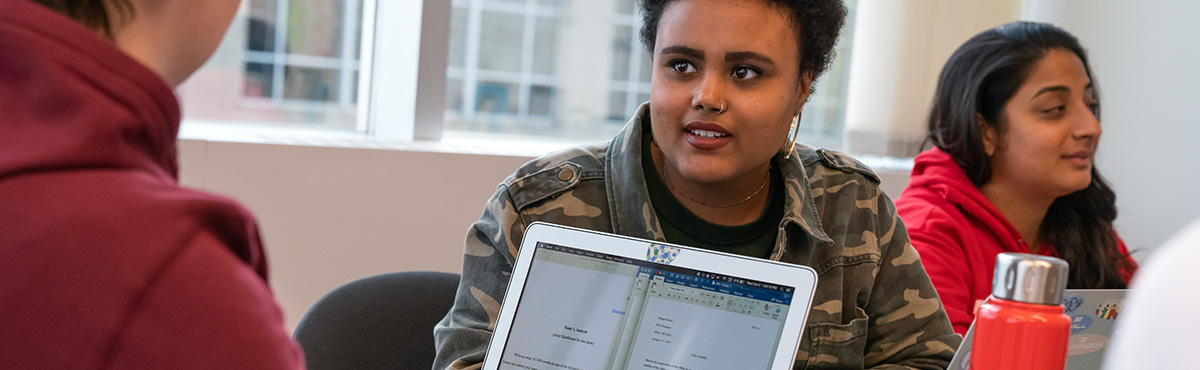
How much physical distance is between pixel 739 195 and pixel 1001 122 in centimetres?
77

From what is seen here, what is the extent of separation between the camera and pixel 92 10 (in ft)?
1.64

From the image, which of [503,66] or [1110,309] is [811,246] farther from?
[503,66]

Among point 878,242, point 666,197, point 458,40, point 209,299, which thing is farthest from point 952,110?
point 209,299

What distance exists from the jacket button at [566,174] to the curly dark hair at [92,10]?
0.76 meters

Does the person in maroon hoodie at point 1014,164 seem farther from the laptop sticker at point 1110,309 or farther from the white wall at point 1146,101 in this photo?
the white wall at point 1146,101

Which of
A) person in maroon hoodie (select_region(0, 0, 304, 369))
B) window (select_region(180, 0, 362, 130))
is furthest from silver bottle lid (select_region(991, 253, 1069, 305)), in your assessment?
window (select_region(180, 0, 362, 130))

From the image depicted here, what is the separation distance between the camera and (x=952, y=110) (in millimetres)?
1904

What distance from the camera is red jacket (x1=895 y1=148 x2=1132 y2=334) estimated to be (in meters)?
1.65

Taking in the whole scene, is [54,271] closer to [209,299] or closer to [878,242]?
[209,299]

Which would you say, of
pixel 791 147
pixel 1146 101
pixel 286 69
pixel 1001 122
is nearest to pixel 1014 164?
pixel 1001 122

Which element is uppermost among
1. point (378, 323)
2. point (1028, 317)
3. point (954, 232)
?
point (1028, 317)

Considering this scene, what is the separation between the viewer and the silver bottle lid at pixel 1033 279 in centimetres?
69

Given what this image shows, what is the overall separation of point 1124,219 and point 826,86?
911 mm

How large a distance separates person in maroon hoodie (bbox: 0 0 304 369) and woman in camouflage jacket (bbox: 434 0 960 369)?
71cm
